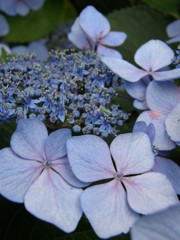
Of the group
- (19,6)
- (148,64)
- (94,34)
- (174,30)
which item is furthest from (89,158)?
(19,6)

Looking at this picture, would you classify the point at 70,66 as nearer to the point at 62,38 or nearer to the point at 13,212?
the point at 13,212

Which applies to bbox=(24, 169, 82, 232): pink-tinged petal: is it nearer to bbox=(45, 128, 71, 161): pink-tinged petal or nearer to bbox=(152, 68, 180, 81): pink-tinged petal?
bbox=(45, 128, 71, 161): pink-tinged petal

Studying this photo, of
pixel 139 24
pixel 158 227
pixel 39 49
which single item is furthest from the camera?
pixel 39 49

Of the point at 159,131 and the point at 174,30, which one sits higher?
the point at 174,30

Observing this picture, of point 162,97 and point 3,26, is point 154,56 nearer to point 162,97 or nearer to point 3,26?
point 162,97

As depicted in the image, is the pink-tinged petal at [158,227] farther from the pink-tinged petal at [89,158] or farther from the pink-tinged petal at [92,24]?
the pink-tinged petal at [92,24]

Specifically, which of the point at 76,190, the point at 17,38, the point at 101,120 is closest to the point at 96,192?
the point at 76,190
